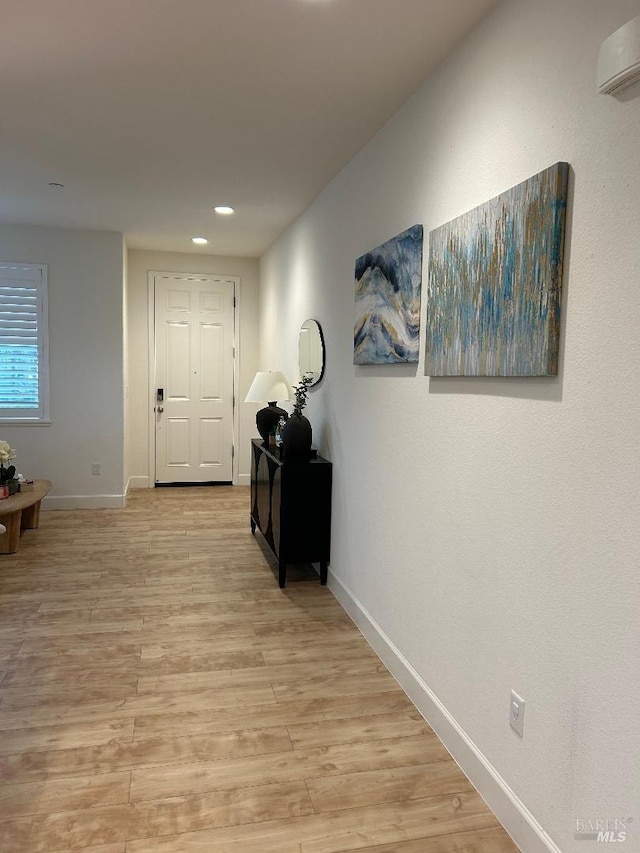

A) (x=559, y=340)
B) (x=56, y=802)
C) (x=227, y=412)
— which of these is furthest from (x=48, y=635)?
(x=227, y=412)

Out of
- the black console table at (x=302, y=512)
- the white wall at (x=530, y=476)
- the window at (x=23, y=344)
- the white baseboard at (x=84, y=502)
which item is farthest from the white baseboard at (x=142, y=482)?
the white wall at (x=530, y=476)

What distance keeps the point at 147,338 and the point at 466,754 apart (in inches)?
215

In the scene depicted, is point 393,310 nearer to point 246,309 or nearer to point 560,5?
point 560,5

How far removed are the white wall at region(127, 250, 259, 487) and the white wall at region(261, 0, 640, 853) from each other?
12.8 ft

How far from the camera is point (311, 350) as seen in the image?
427 centimetres

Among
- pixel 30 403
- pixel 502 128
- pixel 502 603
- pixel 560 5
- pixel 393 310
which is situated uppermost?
pixel 560 5

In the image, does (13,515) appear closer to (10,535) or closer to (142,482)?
(10,535)

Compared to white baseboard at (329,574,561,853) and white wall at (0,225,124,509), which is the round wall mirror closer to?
white baseboard at (329,574,561,853)

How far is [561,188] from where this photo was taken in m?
1.54

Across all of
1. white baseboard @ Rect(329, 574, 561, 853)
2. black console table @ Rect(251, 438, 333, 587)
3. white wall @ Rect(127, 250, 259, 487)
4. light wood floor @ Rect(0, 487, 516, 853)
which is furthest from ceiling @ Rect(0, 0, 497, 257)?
light wood floor @ Rect(0, 487, 516, 853)

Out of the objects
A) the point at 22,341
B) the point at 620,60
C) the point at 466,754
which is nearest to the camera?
the point at 620,60

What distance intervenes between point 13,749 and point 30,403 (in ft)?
13.1

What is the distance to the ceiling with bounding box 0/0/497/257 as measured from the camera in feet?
6.63

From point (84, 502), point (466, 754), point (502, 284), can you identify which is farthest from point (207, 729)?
point (84, 502)
